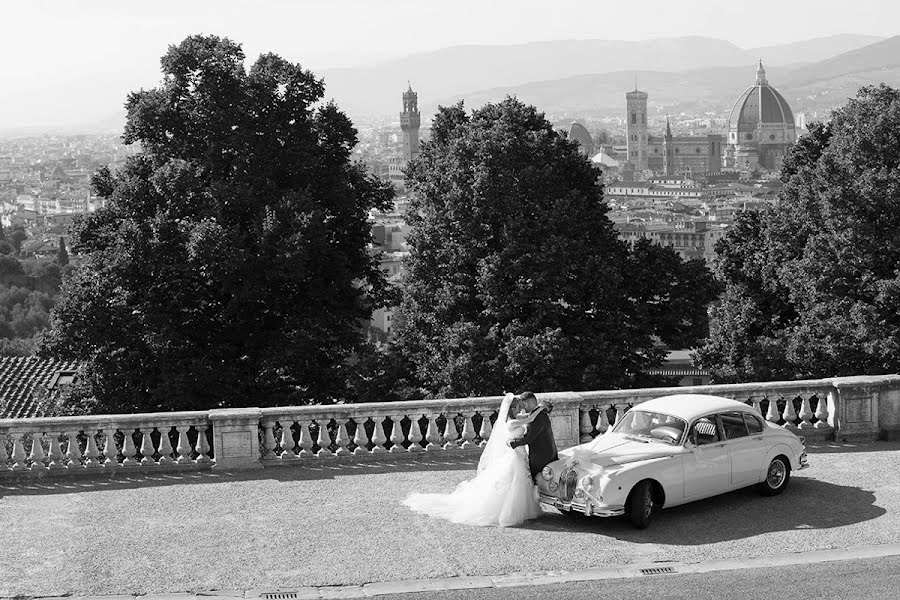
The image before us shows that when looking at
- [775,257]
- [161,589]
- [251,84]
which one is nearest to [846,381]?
[161,589]

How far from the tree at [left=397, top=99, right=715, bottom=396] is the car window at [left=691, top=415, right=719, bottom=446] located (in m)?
13.1

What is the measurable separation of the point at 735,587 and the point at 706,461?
2.32 m

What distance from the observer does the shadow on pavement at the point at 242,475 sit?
1514 centimetres

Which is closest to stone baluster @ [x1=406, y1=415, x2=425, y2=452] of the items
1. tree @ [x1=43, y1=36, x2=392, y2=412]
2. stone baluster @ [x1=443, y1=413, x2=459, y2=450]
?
stone baluster @ [x1=443, y1=413, x2=459, y2=450]

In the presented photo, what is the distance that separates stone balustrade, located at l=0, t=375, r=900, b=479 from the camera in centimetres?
1554

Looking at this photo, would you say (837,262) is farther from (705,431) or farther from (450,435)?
(705,431)

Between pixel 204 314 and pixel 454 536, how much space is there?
13.6m

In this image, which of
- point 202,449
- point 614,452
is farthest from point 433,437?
point 614,452

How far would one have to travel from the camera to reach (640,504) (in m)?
12.9

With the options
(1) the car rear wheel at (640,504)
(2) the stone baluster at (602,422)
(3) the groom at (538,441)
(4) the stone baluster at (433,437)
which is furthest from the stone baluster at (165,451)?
(1) the car rear wheel at (640,504)

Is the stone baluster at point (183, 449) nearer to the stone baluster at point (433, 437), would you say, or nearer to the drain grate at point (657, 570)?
the stone baluster at point (433, 437)

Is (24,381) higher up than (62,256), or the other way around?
(24,381)

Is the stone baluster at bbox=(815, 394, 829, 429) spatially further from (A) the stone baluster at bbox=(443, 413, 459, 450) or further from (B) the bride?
(B) the bride

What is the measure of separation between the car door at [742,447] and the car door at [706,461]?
88 mm
